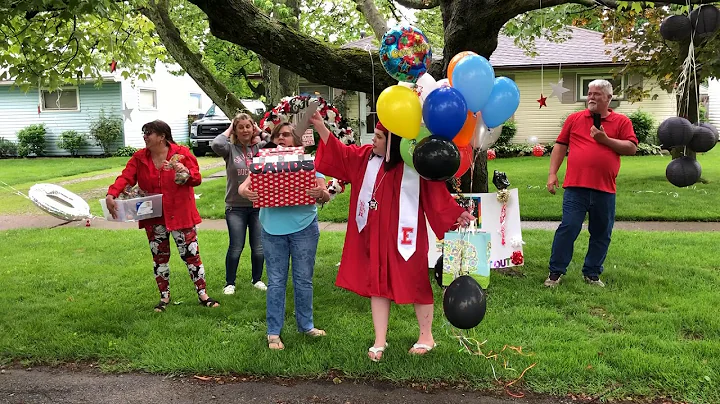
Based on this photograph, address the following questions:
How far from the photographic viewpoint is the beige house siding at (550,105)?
18.5 metres

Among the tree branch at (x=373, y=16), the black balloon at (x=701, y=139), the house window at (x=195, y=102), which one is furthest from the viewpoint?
the house window at (x=195, y=102)

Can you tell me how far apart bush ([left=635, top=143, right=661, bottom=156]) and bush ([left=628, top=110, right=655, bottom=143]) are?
372 millimetres

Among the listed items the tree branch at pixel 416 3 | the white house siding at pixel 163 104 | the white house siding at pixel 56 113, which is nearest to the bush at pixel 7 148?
the white house siding at pixel 56 113

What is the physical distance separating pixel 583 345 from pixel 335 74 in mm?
3358

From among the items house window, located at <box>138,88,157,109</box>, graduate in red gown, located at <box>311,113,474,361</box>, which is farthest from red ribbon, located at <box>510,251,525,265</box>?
house window, located at <box>138,88,157,109</box>

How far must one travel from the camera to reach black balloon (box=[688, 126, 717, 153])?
4191 millimetres

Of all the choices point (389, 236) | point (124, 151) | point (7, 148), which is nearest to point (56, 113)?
point (7, 148)

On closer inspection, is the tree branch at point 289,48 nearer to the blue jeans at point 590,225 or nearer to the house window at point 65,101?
the blue jeans at point 590,225

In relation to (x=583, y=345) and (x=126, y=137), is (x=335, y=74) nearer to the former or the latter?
(x=583, y=345)

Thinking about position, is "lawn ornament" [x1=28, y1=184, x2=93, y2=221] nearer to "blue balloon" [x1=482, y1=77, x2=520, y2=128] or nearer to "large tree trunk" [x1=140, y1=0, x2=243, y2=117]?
"large tree trunk" [x1=140, y1=0, x2=243, y2=117]

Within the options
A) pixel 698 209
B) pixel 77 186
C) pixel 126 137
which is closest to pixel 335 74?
pixel 698 209

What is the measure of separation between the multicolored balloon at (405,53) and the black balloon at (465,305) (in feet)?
4.54

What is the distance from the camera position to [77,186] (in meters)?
13.4

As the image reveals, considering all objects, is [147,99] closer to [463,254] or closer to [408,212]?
[408,212]
